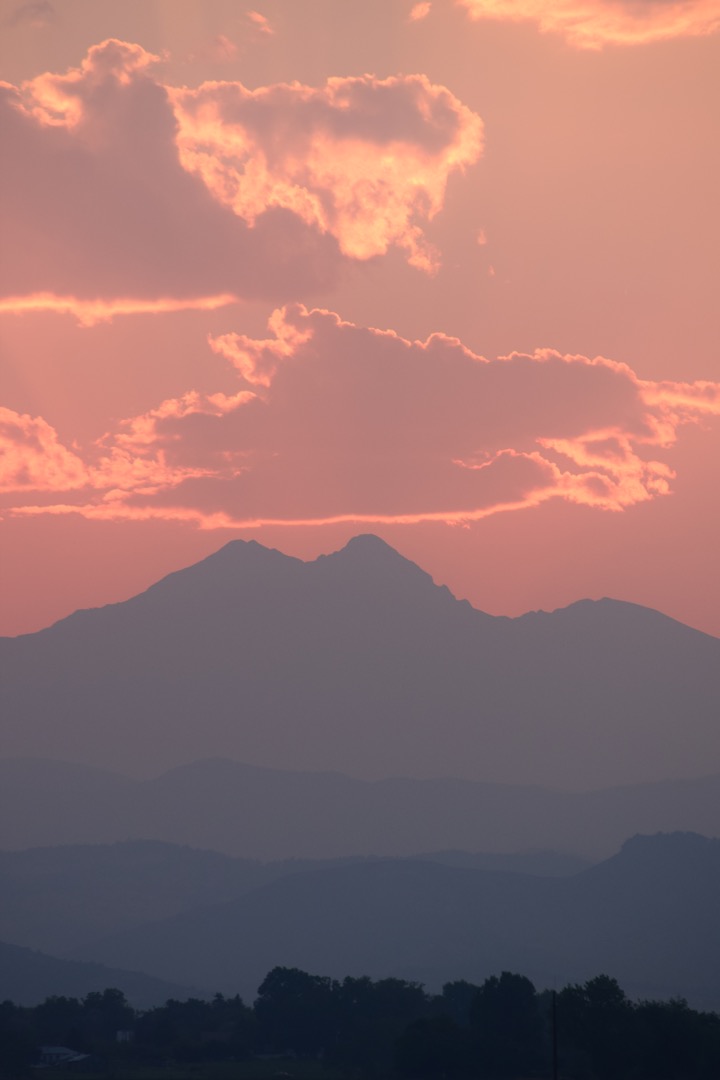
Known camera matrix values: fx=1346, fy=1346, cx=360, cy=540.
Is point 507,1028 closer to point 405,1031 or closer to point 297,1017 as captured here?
point 405,1031

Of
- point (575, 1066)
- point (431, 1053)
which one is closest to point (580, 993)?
point (575, 1066)

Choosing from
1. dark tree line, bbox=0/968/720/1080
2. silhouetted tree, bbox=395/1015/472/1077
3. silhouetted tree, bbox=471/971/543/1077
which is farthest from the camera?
silhouetted tree, bbox=471/971/543/1077

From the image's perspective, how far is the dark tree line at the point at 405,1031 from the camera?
104m

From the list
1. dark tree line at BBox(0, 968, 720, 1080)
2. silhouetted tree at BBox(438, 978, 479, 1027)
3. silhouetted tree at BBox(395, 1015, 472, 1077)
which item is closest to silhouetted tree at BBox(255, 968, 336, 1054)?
dark tree line at BBox(0, 968, 720, 1080)

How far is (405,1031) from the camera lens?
111 metres

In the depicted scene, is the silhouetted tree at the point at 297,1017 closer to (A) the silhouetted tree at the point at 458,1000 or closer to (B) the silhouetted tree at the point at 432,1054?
(A) the silhouetted tree at the point at 458,1000

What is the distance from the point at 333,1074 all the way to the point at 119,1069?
1770cm

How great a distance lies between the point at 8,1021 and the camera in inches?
5069

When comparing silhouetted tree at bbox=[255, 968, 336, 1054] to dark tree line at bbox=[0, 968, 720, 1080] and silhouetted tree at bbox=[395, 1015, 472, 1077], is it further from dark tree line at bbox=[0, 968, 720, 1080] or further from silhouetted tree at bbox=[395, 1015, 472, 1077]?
silhouetted tree at bbox=[395, 1015, 472, 1077]

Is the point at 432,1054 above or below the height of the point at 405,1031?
below

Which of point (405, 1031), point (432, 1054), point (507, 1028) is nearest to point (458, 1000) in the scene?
point (507, 1028)

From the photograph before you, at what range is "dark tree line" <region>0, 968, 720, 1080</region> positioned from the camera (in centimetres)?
10444

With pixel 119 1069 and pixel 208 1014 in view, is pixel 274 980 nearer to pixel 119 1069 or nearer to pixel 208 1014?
pixel 208 1014

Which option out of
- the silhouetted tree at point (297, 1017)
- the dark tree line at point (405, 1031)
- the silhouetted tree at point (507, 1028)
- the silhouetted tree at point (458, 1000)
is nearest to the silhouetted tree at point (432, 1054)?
the dark tree line at point (405, 1031)
